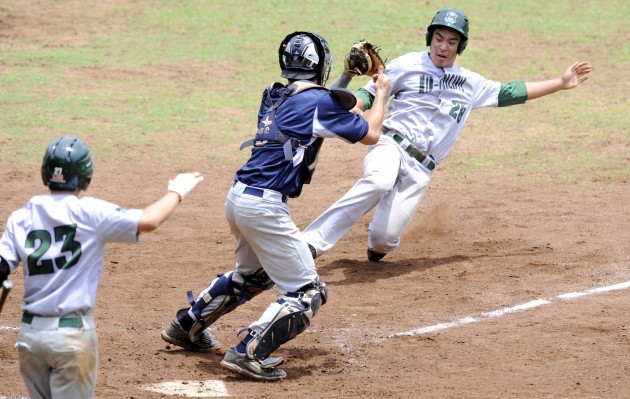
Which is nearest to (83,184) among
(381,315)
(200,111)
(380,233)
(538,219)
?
(381,315)

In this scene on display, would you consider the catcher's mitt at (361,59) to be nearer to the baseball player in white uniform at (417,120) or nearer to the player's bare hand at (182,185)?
the baseball player in white uniform at (417,120)

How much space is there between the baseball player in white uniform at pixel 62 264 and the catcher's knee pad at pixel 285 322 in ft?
5.26

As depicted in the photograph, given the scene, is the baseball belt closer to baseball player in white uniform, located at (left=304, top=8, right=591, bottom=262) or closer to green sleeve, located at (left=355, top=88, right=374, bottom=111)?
baseball player in white uniform, located at (left=304, top=8, right=591, bottom=262)

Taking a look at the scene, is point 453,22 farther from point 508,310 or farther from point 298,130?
point 298,130

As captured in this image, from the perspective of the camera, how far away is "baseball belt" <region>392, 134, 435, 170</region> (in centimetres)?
848

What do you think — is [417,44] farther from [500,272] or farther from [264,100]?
[264,100]

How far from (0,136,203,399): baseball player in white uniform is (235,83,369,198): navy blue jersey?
1581 mm

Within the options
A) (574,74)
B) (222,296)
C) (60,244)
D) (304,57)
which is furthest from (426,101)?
(60,244)

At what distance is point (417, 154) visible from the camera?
850 cm

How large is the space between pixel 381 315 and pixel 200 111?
6693 mm

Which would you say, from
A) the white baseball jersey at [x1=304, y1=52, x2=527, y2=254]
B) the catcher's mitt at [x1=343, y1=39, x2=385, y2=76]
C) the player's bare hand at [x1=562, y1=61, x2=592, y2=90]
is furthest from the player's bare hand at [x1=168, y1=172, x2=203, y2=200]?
the player's bare hand at [x1=562, y1=61, x2=592, y2=90]

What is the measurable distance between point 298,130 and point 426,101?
2649mm

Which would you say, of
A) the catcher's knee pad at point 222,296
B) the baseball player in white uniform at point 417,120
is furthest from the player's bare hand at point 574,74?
the catcher's knee pad at point 222,296

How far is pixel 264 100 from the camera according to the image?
20.8ft
